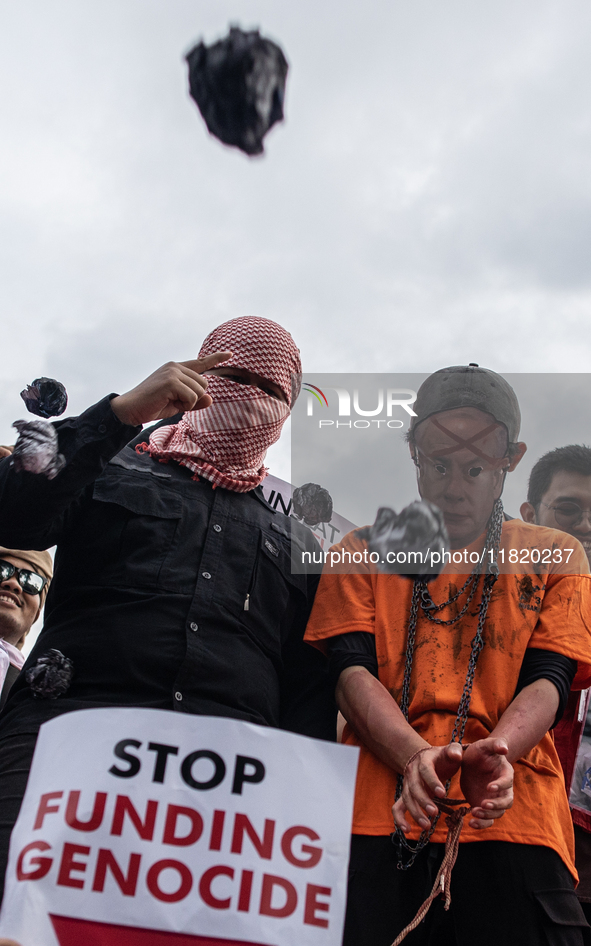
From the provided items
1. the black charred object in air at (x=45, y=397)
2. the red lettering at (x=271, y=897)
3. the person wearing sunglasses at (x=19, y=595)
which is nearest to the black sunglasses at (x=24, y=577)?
the person wearing sunglasses at (x=19, y=595)

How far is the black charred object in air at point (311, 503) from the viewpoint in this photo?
315cm

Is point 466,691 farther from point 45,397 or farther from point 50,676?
point 45,397

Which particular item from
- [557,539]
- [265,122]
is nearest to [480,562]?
[557,539]

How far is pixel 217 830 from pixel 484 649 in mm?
1006

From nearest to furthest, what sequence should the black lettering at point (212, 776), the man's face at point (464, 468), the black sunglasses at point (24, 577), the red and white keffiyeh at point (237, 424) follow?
the black lettering at point (212, 776) → the man's face at point (464, 468) → the red and white keffiyeh at point (237, 424) → the black sunglasses at point (24, 577)

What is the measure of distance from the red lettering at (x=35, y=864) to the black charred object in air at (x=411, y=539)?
141cm

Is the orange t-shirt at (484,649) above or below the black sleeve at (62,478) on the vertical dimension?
below

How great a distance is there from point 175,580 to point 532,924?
4.87 feet

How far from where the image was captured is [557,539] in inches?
113

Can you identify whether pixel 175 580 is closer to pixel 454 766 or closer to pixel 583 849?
pixel 454 766

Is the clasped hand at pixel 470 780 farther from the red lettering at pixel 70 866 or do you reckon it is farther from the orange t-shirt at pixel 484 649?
the red lettering at pixel 70 866

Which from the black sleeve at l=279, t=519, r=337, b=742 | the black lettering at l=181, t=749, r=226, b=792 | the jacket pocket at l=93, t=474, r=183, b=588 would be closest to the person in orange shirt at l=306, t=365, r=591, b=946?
the black sleeve at l=279, t=519, r=337, b=742

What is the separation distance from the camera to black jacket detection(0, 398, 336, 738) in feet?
8.63

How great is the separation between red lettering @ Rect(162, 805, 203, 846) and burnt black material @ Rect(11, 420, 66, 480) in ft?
3.60
